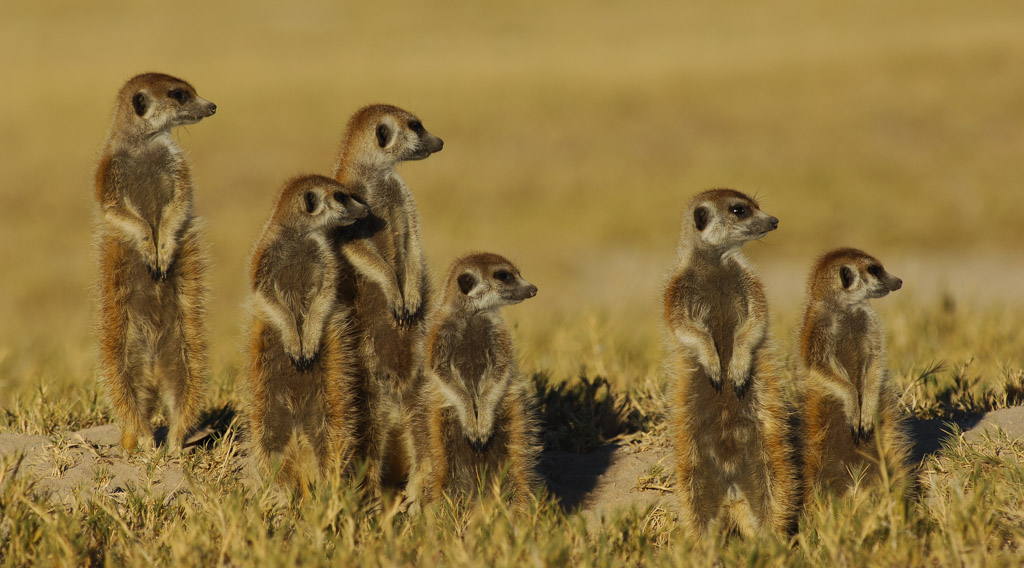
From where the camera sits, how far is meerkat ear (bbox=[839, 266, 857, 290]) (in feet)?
14.6

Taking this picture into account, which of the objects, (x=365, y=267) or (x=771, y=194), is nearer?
(x=365, y=267)

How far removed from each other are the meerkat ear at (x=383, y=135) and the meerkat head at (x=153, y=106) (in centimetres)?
82

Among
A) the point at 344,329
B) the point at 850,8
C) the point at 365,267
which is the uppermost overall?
the point at 850,8

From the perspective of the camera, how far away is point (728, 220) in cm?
447

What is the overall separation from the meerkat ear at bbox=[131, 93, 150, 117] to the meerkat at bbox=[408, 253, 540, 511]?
1.80 m

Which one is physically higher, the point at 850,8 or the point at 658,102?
the point at 850,8

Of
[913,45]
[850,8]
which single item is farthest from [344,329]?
[850,8]

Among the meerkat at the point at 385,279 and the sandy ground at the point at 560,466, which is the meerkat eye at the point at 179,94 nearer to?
the meerkat at the point at 385,279

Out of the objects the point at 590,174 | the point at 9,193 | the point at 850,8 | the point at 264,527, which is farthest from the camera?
the point at 850,8

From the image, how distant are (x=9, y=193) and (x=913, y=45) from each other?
22123 mm

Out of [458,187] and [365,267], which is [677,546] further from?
[458,187]

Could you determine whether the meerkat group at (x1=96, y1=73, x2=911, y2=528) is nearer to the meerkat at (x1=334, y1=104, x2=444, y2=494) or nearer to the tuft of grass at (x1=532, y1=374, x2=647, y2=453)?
the meerkat at (x1=334, y1=104, x2=444, y2=494)

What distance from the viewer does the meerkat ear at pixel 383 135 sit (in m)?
4.90

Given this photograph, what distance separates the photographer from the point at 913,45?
25.9 metres
